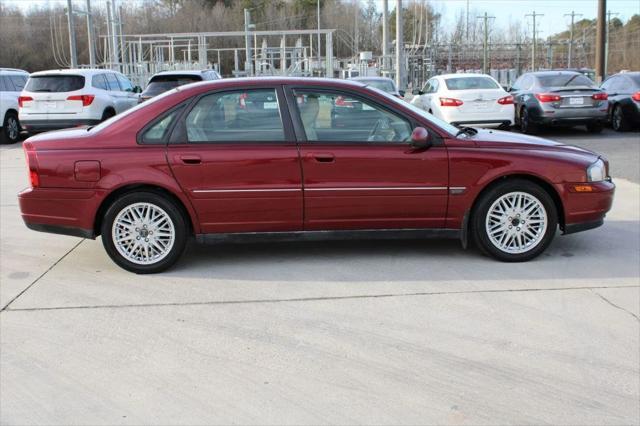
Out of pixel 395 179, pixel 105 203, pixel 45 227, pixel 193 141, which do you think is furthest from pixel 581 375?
pixel 45 227

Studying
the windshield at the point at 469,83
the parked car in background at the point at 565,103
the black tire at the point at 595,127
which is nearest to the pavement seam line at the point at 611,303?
the parked car in background at the point at 565,103

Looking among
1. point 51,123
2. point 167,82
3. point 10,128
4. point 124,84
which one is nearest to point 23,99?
point 51,123

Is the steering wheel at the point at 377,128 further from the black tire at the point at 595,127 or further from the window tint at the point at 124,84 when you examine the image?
the window tint at the point at 124,84

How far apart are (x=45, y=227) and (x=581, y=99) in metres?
13.1

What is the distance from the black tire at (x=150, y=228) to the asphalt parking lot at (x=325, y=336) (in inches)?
6.3

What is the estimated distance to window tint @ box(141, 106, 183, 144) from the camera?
18.7 ft

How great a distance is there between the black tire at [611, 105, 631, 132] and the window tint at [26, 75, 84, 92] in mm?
12981

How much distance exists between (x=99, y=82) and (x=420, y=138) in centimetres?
1331

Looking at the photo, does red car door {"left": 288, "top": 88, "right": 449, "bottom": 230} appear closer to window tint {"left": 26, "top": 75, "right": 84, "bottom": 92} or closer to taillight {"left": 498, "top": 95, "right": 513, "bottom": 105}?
taillight {"left": 498, "top": 95, "right": 513, "bottom": 105}

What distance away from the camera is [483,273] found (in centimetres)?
573

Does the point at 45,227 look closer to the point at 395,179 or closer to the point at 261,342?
the point at 261,342

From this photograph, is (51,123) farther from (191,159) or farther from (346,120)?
(346,120)

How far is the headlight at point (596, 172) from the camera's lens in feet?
19.8

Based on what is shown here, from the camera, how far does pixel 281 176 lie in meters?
5.68
